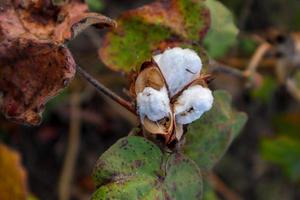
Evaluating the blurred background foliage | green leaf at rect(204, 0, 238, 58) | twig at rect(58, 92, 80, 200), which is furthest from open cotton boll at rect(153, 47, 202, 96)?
twig at rect(58, 92, 80, 200)

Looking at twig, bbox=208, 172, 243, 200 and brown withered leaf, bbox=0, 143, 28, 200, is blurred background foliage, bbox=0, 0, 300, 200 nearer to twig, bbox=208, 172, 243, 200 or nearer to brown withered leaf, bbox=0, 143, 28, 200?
twig, bbox=208, 172, 243, 200

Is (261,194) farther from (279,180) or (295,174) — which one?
(295,174)

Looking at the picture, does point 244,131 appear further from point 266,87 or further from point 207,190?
point 207,190

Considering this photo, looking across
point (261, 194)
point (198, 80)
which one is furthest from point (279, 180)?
point (198, 80)

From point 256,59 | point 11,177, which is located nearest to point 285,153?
point 256,59

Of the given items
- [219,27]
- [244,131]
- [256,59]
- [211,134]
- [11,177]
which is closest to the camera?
[211,134]
